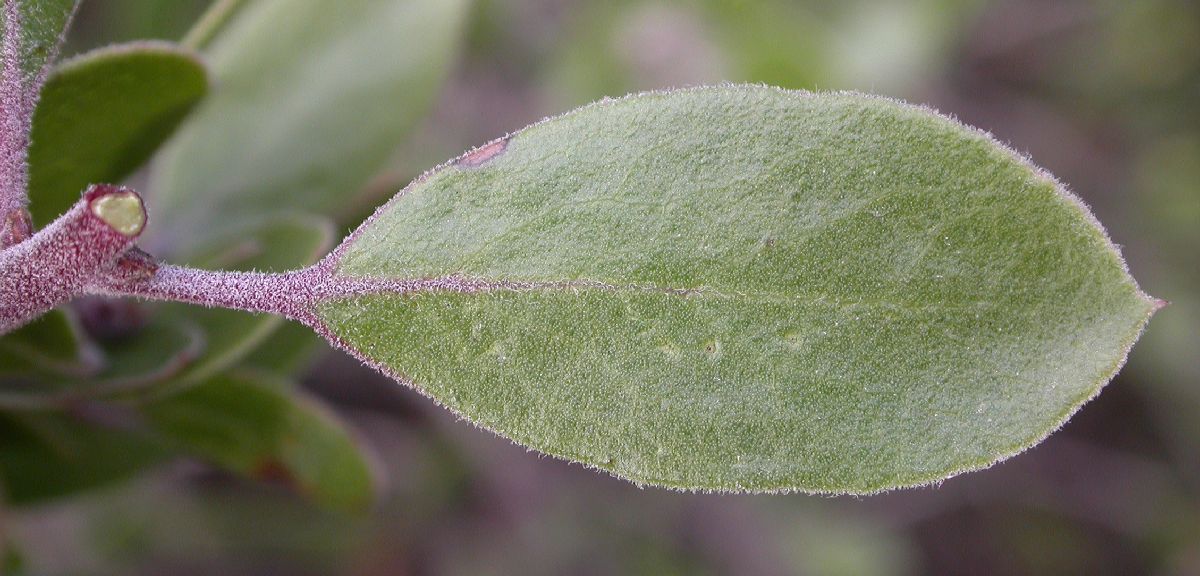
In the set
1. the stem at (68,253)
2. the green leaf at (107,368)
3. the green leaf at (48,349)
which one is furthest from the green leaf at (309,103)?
the stem at (68,253)

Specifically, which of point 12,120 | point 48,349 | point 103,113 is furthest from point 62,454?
point 12,120

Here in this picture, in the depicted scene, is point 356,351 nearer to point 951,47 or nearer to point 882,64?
point 882,64

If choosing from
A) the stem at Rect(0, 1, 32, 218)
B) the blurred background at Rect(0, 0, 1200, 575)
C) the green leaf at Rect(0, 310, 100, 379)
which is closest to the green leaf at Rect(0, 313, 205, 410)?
the green leaf at Rect(0, 310, 100, 379)

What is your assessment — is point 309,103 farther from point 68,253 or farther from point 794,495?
point 794,495

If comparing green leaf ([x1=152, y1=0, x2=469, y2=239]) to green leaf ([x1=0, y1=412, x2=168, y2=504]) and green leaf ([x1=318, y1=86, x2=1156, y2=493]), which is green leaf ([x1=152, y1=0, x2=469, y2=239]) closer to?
green leaf ([x1=0, y1=412, x2=168, y2=504])

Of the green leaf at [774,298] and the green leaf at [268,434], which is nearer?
the green leaf at [774,298]

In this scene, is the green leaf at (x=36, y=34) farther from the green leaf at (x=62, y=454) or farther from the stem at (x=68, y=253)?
the green leaf at (x=62, y=454)

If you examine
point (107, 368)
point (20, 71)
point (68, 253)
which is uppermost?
point (20, 71)
